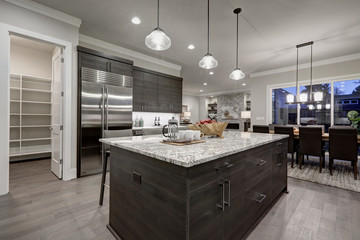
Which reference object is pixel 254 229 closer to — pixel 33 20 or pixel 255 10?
pixel 255 10

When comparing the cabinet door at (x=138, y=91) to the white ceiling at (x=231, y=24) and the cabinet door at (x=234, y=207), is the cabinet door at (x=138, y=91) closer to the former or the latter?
the white ceiling at (x=231, y=24)

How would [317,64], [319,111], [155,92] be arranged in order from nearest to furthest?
[155,92] < [317,64] < [319,111]

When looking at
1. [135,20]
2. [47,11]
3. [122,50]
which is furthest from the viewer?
[122,50]

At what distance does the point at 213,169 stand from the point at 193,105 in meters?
11.0

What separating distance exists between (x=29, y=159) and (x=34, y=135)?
64cm

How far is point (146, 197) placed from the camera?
3.92 feet

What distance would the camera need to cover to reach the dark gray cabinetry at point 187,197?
97 cm

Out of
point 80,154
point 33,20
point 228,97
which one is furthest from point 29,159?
point 228,97

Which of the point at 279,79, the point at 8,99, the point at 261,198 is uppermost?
the point at 279,79

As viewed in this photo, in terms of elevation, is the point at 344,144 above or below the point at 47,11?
below

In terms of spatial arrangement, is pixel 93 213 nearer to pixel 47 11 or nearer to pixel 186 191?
pixel 186 191

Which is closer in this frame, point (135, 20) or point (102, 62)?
point (135, 20)

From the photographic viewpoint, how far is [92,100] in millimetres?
3193

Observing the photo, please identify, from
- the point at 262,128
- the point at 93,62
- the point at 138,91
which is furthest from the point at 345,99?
the point at 93,62
